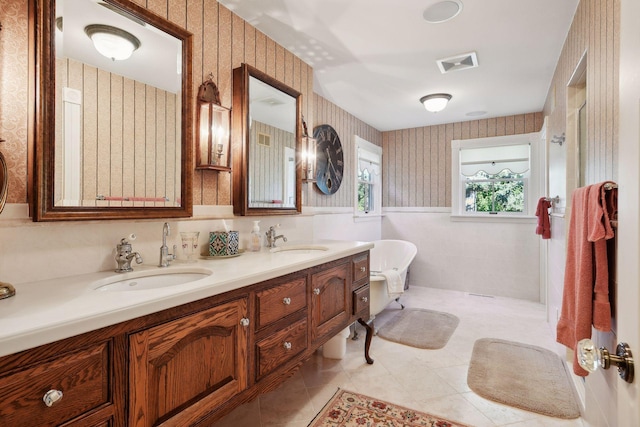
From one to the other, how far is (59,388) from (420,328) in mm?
3013

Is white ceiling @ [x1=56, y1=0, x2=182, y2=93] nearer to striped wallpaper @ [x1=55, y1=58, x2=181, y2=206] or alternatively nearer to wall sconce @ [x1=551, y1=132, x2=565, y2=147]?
striped wallpaper @ [x1=55, y1=58, x2=181, y2=206]

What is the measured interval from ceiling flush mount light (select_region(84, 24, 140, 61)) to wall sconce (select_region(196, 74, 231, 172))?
401 millimetres

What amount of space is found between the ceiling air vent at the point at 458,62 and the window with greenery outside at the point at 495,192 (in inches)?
84.2

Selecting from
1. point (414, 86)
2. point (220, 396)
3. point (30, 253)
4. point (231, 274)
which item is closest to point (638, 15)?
point (231, 274)

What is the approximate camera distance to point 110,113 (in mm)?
1448

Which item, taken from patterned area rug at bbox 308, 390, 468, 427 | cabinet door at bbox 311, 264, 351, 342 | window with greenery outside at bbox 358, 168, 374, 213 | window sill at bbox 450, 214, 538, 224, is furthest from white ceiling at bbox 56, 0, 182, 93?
window sill at bbox 450, 214, 538, 224

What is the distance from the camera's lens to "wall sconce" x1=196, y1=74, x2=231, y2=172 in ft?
6.07

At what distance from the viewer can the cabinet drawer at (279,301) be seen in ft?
4.68

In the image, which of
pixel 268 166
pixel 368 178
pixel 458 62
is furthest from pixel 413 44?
pixel 368 178

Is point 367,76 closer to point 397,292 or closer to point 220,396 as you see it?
point 397,292

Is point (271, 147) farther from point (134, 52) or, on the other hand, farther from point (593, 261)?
point (593, 261)

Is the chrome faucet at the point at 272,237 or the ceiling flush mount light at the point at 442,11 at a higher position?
the ceiling flush mount light at the point at 442,11

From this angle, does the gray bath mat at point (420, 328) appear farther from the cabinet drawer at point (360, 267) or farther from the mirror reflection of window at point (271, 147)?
the mirror reflection of window at point (271, 147)

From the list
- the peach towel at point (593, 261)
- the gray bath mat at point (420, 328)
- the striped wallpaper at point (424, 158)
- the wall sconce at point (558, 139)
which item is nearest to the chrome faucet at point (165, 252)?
the peach towel at point (593, 261)
